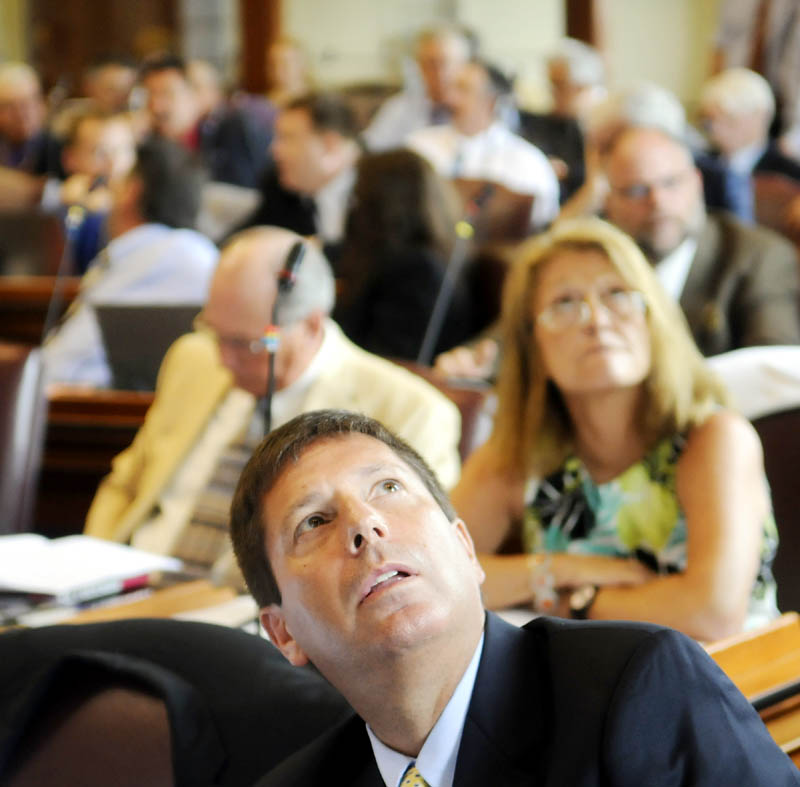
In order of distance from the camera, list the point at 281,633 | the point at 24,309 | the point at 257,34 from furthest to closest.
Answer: the point at 257,34 < the point at 24,309 < the point at 281,633

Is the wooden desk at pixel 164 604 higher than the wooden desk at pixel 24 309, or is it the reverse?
the wooden desk at pixel 164 604

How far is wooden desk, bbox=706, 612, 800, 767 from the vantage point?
1.27m

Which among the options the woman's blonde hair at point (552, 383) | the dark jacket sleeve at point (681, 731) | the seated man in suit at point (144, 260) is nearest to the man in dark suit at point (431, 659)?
the dark jacket sleeve at point (681, 731)

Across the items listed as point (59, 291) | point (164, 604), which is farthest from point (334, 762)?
point (59, 291)

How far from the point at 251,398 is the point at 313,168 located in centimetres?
242

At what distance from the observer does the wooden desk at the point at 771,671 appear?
127 centimetres

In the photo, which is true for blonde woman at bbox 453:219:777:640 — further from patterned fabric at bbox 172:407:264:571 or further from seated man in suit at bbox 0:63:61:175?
seated man in suit at bbox 0:63:61:175

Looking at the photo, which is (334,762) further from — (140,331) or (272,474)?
(140,331)

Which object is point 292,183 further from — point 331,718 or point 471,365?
point 331,718

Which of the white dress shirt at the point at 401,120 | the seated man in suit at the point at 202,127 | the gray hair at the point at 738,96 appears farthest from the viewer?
the seated man in suit at the point at 202,127

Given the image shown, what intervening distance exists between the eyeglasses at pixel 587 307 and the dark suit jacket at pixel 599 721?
100 centimetres

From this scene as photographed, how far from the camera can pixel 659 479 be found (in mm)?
2051

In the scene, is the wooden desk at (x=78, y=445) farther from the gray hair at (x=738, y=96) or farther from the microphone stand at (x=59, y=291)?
the gray hair at (x=738, y=96)

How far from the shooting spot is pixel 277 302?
228 centimetres
